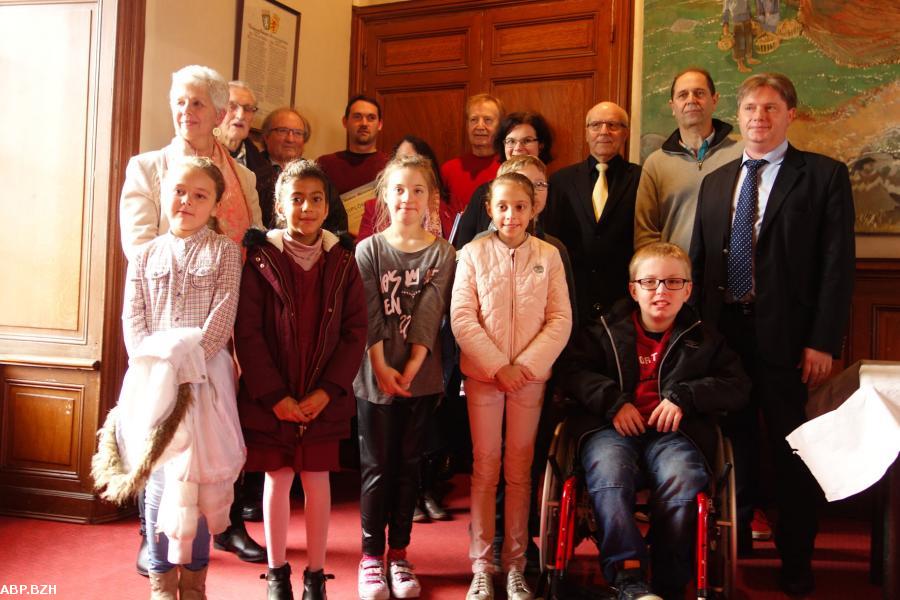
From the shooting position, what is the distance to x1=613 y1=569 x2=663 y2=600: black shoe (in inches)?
76.7

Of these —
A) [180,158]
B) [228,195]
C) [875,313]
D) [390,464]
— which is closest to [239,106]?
[228,195]

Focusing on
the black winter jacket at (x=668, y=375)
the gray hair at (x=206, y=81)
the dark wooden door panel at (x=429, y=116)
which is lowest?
the black winter jacket at (x=668, y=375)

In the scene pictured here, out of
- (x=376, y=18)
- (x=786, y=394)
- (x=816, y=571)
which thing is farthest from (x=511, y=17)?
(x=816, y=571)

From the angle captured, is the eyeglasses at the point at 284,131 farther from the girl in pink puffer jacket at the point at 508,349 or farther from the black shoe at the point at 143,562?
the black shoe at the point at 143,562

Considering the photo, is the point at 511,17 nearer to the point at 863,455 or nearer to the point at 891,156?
the point at 891,156

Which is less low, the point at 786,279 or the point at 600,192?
the point at 600,192

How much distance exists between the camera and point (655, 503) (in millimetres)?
2098

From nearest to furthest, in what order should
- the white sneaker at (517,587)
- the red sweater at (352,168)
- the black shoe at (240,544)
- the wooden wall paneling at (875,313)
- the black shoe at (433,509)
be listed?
the white sneaker at (517,587), the black shoe at (240,544), the black shoe at (433,509), the wooden wall paneling at (875,313), the red sweater at (352,168)

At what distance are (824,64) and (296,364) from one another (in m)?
2.80

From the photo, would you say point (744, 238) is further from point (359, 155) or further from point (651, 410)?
point (359, 155)

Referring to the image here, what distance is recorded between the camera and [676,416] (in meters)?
2.18

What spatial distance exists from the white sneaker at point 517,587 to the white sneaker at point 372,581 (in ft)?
1.14

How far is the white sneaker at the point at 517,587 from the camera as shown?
2178mm

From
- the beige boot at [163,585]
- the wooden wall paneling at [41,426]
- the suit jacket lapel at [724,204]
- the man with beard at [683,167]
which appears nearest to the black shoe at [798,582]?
the suit jacket lapel at [724,204]
